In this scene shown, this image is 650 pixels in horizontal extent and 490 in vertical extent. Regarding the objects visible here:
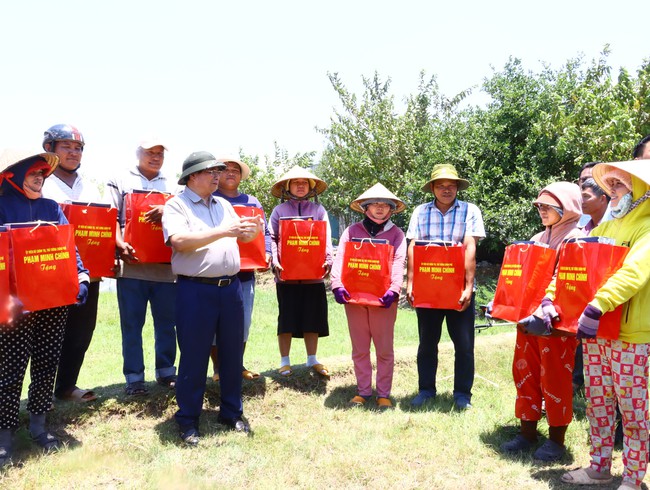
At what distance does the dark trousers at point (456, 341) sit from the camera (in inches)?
213

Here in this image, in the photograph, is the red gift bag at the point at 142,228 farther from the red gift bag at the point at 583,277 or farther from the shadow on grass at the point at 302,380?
the red gift bag at the point at 583,277

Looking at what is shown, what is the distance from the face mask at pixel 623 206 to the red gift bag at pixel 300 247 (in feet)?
9.22

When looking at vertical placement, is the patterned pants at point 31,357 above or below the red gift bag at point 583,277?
below

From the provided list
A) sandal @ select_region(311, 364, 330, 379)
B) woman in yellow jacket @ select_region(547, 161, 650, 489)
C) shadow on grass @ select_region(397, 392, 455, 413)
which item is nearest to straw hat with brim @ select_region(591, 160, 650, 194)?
woman in yellow jacket @ select_region(547, 161, 650, 489)

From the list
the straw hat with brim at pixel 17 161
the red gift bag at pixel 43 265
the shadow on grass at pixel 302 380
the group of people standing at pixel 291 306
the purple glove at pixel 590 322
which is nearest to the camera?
the purple glove at pixel 590 322

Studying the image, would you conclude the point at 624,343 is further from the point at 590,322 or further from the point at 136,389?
the point at 136,389

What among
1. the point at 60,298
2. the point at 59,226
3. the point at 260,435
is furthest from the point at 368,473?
the point at 59,226

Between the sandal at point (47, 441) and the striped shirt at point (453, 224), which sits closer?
the sandal at point (47, 441)

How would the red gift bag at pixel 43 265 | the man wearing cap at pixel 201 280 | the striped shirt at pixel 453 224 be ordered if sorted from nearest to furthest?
the red gift bag at pixel 43 265, the man wearing cap at pixel 201 280, the striped shirt at pixel 453 224

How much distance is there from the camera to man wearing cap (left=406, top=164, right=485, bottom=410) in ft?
17.7

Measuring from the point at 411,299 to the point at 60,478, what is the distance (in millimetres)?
3348

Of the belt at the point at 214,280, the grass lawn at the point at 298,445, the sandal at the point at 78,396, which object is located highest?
the belt at the point at 214,280

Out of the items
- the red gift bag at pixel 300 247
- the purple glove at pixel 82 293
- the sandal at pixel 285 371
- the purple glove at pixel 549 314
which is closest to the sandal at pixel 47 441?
the purple glove at pixel 82 293

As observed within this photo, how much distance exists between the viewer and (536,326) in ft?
12.5
